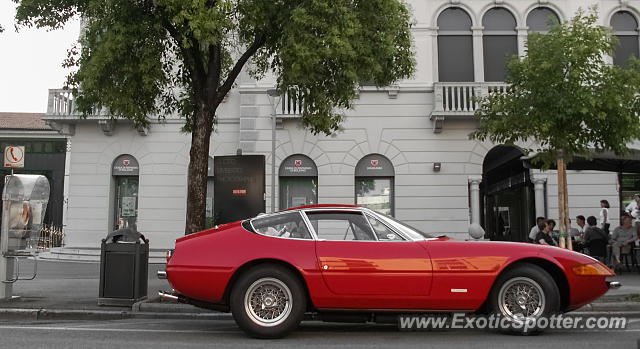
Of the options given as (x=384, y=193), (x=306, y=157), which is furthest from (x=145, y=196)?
(x=384, y=193)

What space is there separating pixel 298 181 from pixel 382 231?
13721mm

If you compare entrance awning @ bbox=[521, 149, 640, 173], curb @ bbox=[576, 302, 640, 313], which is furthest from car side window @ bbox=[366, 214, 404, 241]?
entrance awning @ bbox=[521, 149, 640, 173]

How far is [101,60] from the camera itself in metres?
8.84

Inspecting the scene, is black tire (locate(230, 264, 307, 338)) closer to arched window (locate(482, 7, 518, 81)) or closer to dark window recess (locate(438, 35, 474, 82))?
dark window recess (locate(438, 35, 474, 82))

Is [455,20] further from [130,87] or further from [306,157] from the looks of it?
[130,87]

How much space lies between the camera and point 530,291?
19.2 ft

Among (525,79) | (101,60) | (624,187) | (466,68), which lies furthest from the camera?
(466,68)

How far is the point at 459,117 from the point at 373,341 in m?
14.1

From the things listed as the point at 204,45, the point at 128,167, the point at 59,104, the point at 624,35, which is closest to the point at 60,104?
the point at 59,104

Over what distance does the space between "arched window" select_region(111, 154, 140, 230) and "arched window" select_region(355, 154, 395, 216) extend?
8.54 meters

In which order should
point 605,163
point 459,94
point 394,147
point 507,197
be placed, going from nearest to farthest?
point 605,163 → point 459,94 → point 394,147 → point 507,197

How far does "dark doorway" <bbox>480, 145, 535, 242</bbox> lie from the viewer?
20.1 meters

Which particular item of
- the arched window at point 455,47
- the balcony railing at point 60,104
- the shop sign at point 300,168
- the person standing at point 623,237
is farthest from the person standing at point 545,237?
the balcony railing at point 60,104

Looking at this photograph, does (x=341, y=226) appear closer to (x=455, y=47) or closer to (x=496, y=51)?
(x=455, y=47)
